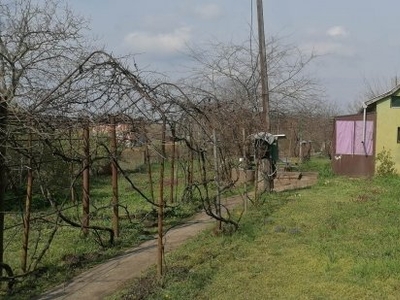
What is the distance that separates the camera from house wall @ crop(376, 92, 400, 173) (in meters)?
20.4

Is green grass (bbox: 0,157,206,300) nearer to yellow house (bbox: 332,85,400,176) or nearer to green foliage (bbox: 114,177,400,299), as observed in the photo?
green foliage (bbox: 114,177,400,299)

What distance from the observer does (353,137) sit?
21297 millimetres

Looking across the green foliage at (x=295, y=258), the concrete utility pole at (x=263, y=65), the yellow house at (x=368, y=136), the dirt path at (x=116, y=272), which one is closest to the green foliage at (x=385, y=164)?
the yellow house at (x=368, y=136)

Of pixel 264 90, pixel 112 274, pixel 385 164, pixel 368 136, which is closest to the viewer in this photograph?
pixel 112 274

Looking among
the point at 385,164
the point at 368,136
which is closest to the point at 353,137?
the point at 368,136

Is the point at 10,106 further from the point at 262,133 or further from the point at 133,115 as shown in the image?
the point at 262,133

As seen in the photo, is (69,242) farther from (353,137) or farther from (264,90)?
(353,137)

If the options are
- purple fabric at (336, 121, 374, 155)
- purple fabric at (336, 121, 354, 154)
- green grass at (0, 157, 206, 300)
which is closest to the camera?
green grass at (0, 157, 206, 300)

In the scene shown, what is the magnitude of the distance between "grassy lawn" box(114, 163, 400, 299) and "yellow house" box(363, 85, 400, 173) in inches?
341

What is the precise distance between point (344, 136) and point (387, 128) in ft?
5.72

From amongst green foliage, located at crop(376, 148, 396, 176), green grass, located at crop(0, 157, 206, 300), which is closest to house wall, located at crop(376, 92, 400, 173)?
green foliage, located at crop(376, 148, 396, 176)

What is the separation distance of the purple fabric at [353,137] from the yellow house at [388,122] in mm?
326

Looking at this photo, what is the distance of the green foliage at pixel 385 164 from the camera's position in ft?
66.9

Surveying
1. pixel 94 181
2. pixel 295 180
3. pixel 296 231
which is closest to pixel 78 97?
pixel 296 231
